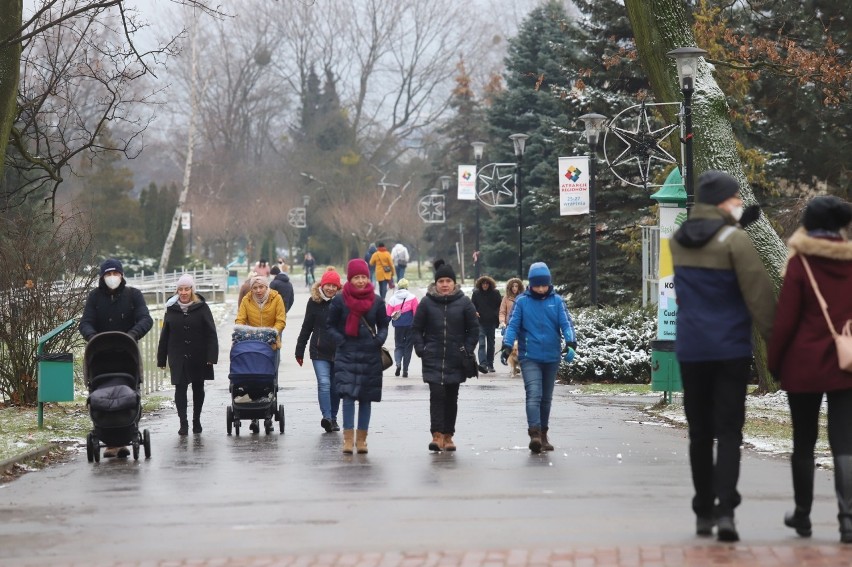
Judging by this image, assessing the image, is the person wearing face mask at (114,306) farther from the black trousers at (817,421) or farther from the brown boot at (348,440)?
the black trousers at (817,421)

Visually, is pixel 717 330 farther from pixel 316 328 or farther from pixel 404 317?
pixel 404 317

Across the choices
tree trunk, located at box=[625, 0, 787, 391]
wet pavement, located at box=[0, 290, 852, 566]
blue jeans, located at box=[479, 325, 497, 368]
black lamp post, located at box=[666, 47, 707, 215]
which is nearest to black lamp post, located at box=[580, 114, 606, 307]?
blue jeans, located at box=[479, 325, 497, 368]

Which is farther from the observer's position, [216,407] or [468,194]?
[468,194]

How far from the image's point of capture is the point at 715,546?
7859 mm

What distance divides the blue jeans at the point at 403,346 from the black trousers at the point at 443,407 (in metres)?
12.2

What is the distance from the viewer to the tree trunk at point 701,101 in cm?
1927

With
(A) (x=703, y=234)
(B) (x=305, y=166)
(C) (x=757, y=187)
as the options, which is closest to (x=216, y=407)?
(A) (x=703, y=234)

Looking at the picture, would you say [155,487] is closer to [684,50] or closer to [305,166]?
[684,50]

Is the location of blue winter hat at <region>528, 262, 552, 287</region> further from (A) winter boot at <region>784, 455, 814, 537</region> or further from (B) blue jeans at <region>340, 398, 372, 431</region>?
(A) winter boot at <region>784, 455, 814, 537</region>

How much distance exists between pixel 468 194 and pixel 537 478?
3709cm

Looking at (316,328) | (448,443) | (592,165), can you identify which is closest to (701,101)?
(316,328)

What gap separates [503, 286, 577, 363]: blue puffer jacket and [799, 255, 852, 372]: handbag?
214 inches

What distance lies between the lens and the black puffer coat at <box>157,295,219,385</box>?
15.6m

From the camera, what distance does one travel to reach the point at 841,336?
7.86 m
